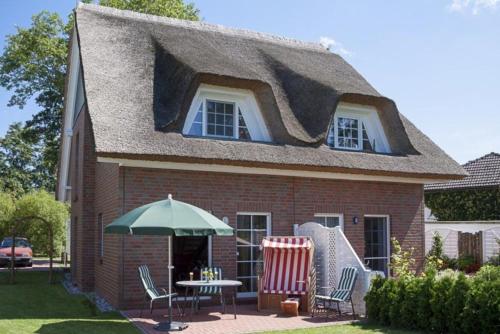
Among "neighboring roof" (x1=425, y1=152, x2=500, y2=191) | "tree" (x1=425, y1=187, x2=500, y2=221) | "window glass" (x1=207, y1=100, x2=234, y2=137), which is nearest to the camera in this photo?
"window glass" (x1=207, y1=100, x2=234, y2=137)

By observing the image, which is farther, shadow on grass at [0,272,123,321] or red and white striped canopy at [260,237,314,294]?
red and white striped canopy at [260,237,314,294]

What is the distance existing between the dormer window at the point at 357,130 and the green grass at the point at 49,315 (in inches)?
309

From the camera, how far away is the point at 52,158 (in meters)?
31.0

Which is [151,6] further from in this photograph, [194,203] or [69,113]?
[194,203]

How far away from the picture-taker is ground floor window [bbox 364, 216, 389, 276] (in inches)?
621

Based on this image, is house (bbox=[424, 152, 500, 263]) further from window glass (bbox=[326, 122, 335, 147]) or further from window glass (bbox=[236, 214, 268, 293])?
window glass (bbox=[236, 214, 268, 293])

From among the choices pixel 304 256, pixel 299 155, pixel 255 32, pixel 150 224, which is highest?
pixel 255 32

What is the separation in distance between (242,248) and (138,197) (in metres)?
2.96

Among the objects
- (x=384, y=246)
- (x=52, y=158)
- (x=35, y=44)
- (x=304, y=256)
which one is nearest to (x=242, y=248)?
(x=304, y=256)

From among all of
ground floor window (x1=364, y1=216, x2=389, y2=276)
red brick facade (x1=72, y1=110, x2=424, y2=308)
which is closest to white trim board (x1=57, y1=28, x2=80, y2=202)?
red brick facade (x1=72, y1=110, x2=424, y2=308)

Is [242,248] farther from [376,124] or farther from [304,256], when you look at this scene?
[376,124]

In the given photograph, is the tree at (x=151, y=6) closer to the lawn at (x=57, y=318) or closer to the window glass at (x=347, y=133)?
the window glass at (x=347, y=133)

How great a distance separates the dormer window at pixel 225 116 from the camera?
13977mm

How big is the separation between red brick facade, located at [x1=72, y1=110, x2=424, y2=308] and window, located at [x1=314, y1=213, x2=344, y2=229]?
0.16 metres
